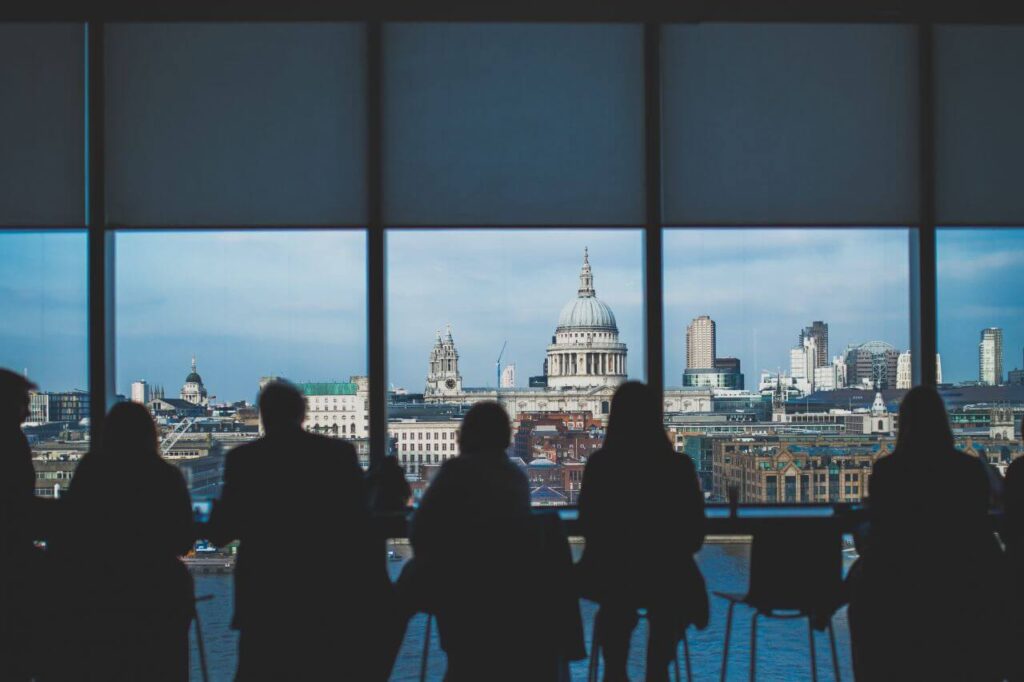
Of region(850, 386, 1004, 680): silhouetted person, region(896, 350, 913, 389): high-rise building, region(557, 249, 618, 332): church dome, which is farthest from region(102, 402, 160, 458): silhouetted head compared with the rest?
region(896, 350, 913, 389): high-rise building

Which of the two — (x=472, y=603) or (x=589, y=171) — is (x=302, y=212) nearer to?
(x=589, y=171)

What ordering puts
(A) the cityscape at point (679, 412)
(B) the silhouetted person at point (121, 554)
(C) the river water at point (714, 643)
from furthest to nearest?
1. (A) the cityscape at point (679, 412)
2. (C) the river water at point (714, 643)
3. (B) the silhouetted person at point (121, 554)

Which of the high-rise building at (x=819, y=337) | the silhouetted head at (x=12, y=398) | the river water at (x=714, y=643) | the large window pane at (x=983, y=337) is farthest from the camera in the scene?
the high-rise building at (x=819, y=337)

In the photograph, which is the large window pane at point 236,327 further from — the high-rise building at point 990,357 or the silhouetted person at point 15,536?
the high-rise building at point 990,357

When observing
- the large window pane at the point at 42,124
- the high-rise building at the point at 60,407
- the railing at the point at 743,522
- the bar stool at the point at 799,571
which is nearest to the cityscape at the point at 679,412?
the high-rise building at the point at 60,407

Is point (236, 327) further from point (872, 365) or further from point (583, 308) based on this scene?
point (872, 365)

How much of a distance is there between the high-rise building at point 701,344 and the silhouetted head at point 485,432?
1.99 m

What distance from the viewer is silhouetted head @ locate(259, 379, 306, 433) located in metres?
2.75

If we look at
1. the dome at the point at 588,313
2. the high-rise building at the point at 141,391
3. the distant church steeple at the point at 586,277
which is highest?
the distant church steeple at the point at 586,277

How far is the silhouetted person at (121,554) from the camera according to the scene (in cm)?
274

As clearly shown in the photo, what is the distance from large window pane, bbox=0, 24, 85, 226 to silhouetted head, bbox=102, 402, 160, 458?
2.03m

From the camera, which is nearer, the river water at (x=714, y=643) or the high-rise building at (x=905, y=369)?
the river water at (x=714, y=643)

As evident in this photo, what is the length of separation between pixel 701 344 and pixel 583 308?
0.94m

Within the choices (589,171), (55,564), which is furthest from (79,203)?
(589,171)
